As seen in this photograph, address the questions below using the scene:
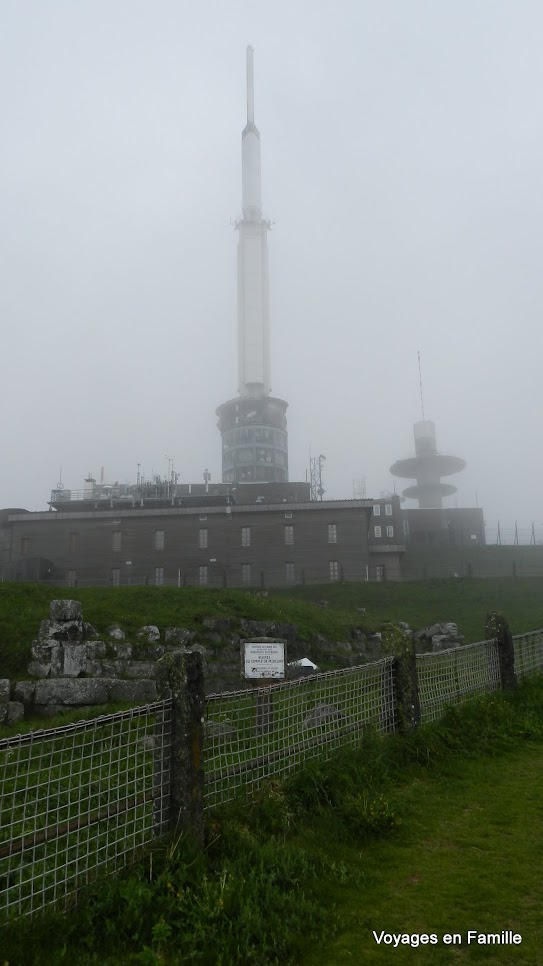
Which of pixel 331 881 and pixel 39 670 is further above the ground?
pixel 39 670

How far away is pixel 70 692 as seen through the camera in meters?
15.7

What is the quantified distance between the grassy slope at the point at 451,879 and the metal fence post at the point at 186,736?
124cm

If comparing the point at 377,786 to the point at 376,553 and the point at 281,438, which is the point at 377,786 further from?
the point at 281,438

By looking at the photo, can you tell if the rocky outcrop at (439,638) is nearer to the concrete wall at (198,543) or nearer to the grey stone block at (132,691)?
the grey stone block at (132,691)

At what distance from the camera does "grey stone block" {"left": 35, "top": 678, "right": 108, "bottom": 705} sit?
51.2ft

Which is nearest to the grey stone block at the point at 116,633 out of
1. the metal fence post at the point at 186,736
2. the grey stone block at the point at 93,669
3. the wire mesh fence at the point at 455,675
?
the grey stone block at the point at 93,669

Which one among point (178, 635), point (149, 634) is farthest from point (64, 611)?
point (178, 635)

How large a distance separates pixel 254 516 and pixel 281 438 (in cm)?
4507

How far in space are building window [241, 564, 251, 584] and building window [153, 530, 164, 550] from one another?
6.31m

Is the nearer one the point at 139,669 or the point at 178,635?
the point at 139,669

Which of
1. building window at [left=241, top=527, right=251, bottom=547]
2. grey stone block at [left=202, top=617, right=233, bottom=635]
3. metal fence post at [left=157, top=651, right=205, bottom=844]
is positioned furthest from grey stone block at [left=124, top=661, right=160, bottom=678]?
building window at [left=241, top=527, right=251, bottom=547]

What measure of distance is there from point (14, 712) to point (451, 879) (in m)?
11.6

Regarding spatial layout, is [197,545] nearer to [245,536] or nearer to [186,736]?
[245,536]

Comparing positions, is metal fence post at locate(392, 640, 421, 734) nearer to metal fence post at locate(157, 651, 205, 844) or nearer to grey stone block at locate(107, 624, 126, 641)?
metal fence post at locate(157, 651, 205, 844)
